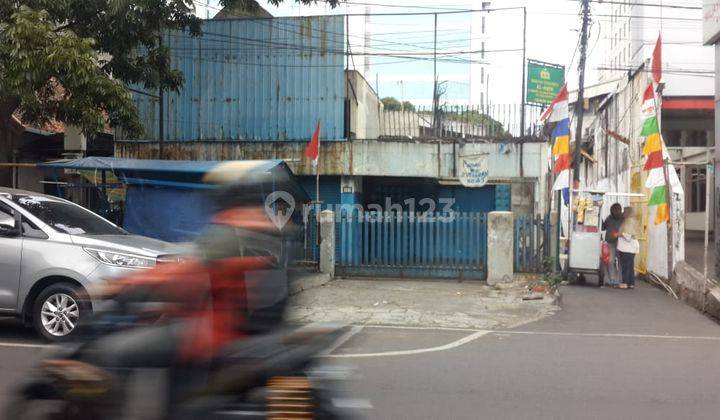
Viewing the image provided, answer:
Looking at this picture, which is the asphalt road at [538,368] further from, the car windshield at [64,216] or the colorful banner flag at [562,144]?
the colorful banner flag at [562,144]

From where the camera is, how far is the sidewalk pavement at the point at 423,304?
970cm

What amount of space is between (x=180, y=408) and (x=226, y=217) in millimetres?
915

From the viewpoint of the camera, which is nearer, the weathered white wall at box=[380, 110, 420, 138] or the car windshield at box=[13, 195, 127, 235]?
the car windshield at box=[13, 195, 127, 235]

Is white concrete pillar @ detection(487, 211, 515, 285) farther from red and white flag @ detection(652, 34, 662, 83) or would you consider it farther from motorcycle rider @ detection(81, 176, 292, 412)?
motorcycle rider @ detection(81, 176, 292, 412)

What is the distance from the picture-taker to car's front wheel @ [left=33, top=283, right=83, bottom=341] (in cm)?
717

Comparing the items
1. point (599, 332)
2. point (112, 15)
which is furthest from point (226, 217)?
point (112, 15)

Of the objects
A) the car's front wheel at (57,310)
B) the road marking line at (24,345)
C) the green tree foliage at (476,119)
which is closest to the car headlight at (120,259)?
the car's front wheel at (57,310)

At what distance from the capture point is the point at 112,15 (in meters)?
11.6

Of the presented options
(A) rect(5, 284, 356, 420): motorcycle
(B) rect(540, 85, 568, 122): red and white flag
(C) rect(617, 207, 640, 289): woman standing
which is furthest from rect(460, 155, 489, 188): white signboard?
(A) rect(5, 284, 356, 420): motorcycle

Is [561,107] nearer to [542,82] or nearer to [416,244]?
[416,244]

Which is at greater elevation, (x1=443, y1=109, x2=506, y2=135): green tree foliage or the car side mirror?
(x1=443, y1=109, x2=506, y2=135): green tree foliage

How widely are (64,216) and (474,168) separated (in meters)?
10.2

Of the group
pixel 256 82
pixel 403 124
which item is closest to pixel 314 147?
pixel 256 82

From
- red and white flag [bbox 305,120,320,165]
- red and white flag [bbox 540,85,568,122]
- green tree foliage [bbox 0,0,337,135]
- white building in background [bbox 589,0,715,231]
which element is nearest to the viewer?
green tree foliage [bbox 0,0,337,135]
